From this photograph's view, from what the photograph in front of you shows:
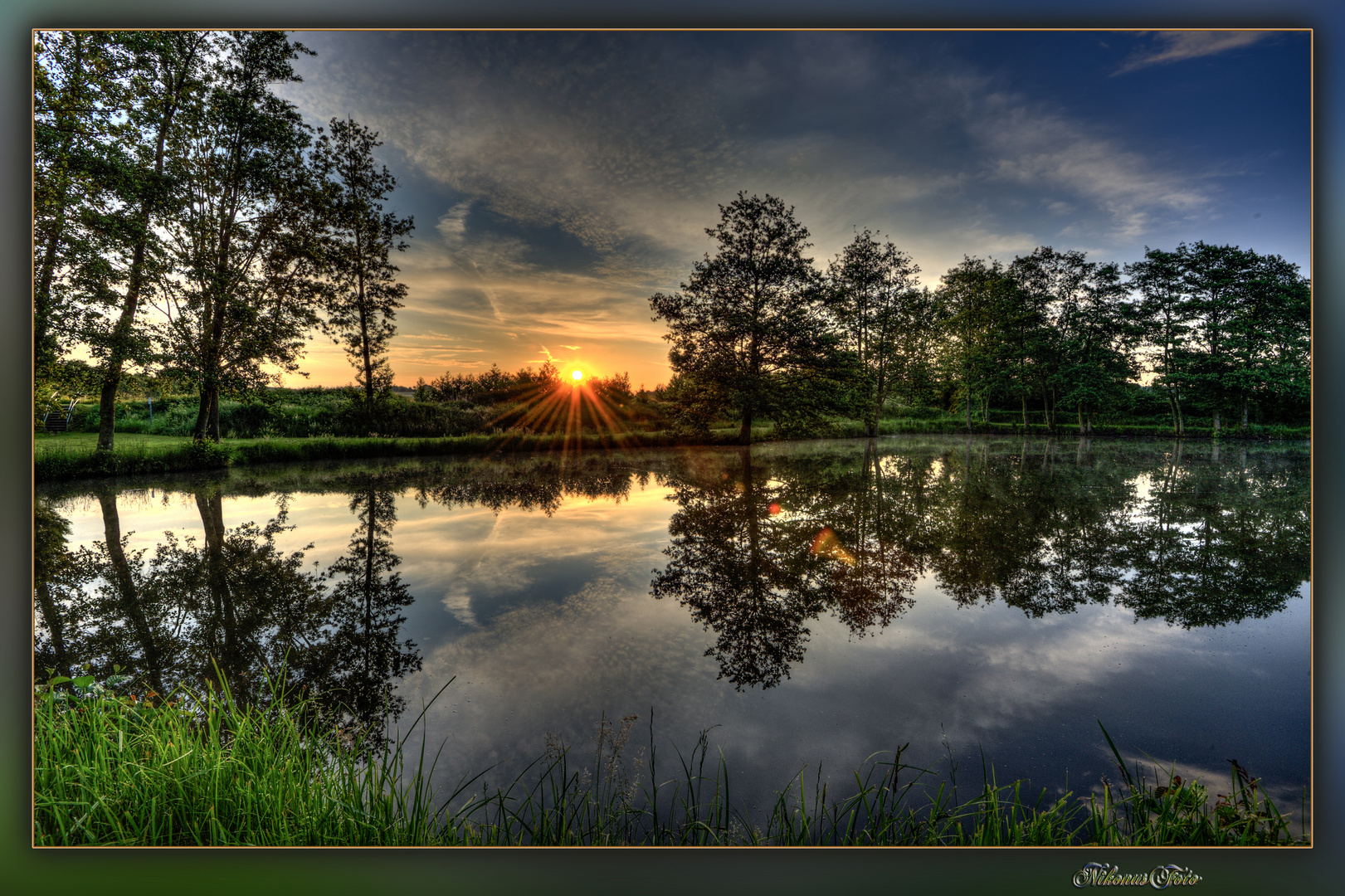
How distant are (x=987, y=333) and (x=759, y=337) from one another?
414 centimetres

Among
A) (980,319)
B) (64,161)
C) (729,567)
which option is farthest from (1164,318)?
(64,161)

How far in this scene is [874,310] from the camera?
1065cm

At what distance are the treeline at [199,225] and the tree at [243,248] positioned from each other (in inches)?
0.8

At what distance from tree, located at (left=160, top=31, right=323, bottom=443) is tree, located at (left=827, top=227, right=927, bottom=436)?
8.41 metres

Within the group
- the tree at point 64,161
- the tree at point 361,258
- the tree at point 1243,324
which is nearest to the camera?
the tree at point 1243,324

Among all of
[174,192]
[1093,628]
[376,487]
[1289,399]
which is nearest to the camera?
[1289,399]

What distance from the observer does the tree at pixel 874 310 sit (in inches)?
322

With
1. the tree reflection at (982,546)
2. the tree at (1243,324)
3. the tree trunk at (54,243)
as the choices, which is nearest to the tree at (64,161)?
the tree trunk at (54,243)

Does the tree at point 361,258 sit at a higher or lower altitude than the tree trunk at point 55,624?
higher

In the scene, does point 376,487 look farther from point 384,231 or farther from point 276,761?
point 276,761

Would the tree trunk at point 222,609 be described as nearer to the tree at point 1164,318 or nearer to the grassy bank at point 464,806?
the grassy bank at point 464,806
